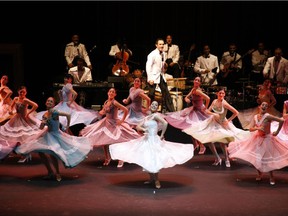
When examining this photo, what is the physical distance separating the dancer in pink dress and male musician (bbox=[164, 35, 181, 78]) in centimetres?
603

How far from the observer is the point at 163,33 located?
15820mm

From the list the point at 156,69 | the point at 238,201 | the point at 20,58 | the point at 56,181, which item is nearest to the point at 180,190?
the point at 238,201

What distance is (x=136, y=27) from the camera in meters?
15.7

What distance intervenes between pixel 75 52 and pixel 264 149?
7344mm

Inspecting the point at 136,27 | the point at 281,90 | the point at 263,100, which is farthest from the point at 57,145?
the point at 136,27

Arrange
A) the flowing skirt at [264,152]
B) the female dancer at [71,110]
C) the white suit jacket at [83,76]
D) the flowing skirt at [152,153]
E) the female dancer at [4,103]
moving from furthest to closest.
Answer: the white suit jacket at [83,76], the female dancer at [71,110], the female dancer at [4,103], the flowing skirt at [264,152], the flowing skirt at [152,153]

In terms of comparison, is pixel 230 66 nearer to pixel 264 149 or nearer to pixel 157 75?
pixel 157 75

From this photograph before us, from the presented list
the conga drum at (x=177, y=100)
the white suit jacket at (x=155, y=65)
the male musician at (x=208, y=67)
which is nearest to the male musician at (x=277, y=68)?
the male musician at (x=208, y=67)

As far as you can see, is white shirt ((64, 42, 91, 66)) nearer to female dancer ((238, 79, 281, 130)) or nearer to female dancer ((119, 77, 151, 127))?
female dancer ((119, 77, 151, 127))

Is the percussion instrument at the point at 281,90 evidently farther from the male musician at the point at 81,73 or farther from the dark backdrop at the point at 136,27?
the male musician at the point at 81,73

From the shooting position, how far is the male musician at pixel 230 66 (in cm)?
1481

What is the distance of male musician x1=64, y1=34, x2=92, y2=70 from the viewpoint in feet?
48.6

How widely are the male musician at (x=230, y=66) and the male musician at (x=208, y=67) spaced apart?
0.19m

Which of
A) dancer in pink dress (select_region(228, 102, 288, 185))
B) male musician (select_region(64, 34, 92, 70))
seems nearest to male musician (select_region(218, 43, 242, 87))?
male musician (select_region(64, 34, 92, 70))
